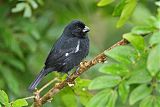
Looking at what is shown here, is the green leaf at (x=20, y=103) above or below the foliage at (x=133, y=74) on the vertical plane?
below

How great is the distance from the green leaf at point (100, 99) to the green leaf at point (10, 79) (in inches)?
85.0

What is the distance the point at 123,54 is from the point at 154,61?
0.58 ft

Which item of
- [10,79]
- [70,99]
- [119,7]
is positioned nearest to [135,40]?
[119,7]

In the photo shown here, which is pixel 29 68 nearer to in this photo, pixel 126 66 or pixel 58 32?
pixel 58 32

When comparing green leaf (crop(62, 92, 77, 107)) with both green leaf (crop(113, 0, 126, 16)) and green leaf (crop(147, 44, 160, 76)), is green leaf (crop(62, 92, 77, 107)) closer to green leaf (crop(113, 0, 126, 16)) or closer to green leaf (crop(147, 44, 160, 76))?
green leaf (crop(113, 0, 126, 16))

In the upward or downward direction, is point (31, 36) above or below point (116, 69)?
below

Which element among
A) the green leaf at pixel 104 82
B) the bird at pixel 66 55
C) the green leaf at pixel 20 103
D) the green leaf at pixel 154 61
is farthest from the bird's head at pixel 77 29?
the green leaf at pixel 154 61

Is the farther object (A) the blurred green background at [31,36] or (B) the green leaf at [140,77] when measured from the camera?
(A) the blurred green background at [31,36]

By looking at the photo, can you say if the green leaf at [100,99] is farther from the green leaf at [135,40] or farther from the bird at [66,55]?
the bird at [66,55]

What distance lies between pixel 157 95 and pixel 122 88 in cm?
13

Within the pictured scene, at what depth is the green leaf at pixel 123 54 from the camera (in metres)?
1.84

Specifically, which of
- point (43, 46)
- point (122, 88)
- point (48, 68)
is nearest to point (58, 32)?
point (43, 46)

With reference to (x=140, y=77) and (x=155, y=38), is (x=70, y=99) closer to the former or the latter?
(x=140, y=77)

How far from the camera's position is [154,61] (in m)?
1.69
